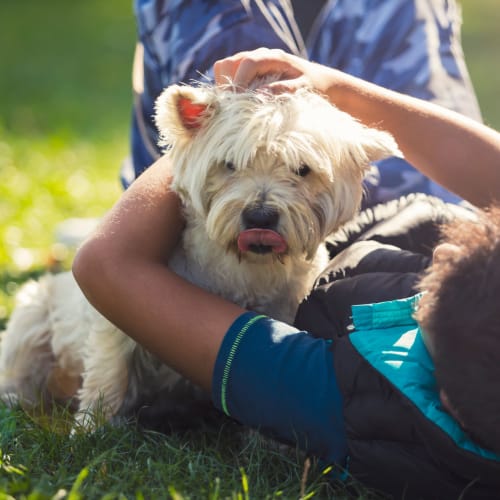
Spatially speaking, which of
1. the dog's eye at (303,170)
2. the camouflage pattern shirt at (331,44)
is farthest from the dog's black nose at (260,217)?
the camouflage pattern shirt at (331,44)

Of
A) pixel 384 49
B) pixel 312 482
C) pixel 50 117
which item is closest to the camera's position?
pixel 312 482

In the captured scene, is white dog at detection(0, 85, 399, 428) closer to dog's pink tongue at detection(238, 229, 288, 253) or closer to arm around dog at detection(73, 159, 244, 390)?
dog's pink tongue at detection(238, 229, 288, 253)

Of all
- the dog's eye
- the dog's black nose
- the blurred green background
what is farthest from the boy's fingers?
the blurred green background

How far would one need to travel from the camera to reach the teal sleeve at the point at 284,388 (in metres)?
2.24

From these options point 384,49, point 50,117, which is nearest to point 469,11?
point 50,117

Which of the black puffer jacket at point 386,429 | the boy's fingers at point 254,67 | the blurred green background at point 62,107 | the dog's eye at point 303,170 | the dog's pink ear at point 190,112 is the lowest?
the blurred green background at point 62,107

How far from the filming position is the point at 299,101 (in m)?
2.54

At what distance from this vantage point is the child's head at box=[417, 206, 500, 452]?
196 cm

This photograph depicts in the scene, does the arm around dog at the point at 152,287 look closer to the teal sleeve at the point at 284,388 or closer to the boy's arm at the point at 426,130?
the teal sleeve at the point at 284,388

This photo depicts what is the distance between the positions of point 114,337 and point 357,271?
0.78 meters

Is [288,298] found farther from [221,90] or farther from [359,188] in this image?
[221,90]

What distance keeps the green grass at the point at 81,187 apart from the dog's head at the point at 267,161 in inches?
23.9

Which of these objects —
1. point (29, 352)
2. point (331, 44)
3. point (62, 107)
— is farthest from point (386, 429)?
point (62, 107)

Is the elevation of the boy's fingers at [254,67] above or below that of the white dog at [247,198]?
above
